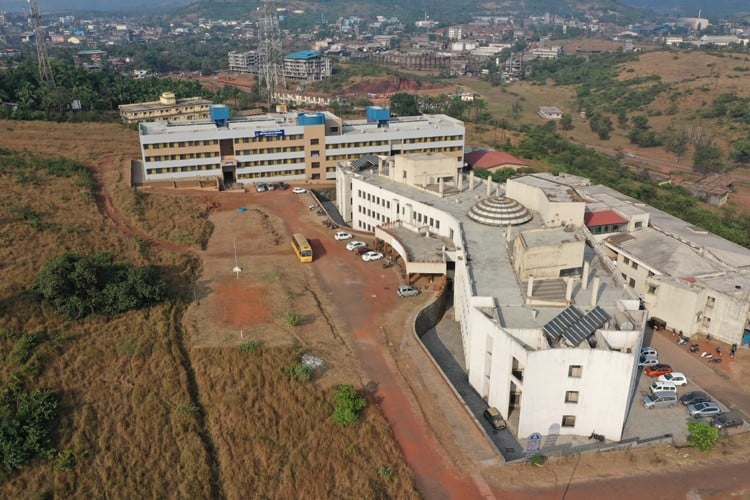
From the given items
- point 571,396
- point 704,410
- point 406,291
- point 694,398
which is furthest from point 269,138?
point 704,410

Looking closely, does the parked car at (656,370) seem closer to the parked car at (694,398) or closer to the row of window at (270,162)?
the parked car at (694,398)

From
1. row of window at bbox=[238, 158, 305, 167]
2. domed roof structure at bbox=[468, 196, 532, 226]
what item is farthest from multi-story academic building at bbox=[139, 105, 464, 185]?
domed roof structure at bbox=[468, 196, 532, 226]

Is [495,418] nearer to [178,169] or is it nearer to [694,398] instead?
[694,398]

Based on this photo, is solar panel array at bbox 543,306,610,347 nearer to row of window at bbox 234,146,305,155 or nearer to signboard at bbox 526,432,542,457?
signboard at bbox 526,432,542,457

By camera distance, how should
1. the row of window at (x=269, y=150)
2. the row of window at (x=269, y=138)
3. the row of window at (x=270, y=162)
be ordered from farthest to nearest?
the row of window at (x=270, y=162), the row of window at (x=269, y=150), the row of window at (x=269, y=138)

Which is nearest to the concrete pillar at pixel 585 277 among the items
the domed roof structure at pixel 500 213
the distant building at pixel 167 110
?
the domed roof structure at pixel 500 213

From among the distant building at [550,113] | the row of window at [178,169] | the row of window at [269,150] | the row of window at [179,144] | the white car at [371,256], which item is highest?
the row of window at [179,144]
